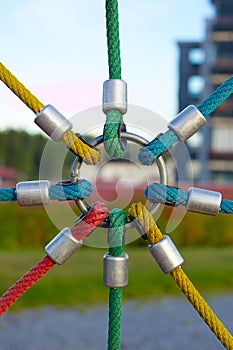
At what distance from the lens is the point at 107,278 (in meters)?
0.84

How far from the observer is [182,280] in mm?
912

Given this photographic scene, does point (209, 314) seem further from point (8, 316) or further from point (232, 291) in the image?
point (232, 291)

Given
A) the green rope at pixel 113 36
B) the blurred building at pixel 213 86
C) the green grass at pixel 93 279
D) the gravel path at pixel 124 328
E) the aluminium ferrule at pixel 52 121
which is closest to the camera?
the aluminium ferrule at pixel 52 121

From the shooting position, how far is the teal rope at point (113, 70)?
0.86 m

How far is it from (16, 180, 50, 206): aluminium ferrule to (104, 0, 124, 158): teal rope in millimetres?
123

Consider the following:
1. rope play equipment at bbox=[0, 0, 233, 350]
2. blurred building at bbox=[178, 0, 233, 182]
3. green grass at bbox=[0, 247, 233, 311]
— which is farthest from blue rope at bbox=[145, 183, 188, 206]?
blurred building at bbox=[178, 0, 233, 182]

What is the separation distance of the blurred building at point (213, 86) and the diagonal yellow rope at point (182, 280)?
1968 centimetres

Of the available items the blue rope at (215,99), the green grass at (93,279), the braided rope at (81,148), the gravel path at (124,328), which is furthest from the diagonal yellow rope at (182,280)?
the green grass at (93,279)

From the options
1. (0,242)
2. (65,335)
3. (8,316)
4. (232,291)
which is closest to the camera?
(65,335)

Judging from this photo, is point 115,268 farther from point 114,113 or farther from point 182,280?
point 114,113

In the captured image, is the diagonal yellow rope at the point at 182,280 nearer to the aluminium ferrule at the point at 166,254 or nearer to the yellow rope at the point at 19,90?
the aluminium ferrule at the point at 166,254

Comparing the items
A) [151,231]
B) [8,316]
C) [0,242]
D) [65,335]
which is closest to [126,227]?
[151,231]

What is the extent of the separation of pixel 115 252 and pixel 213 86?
20460 millimetres

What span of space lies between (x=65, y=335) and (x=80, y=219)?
2945 mm
